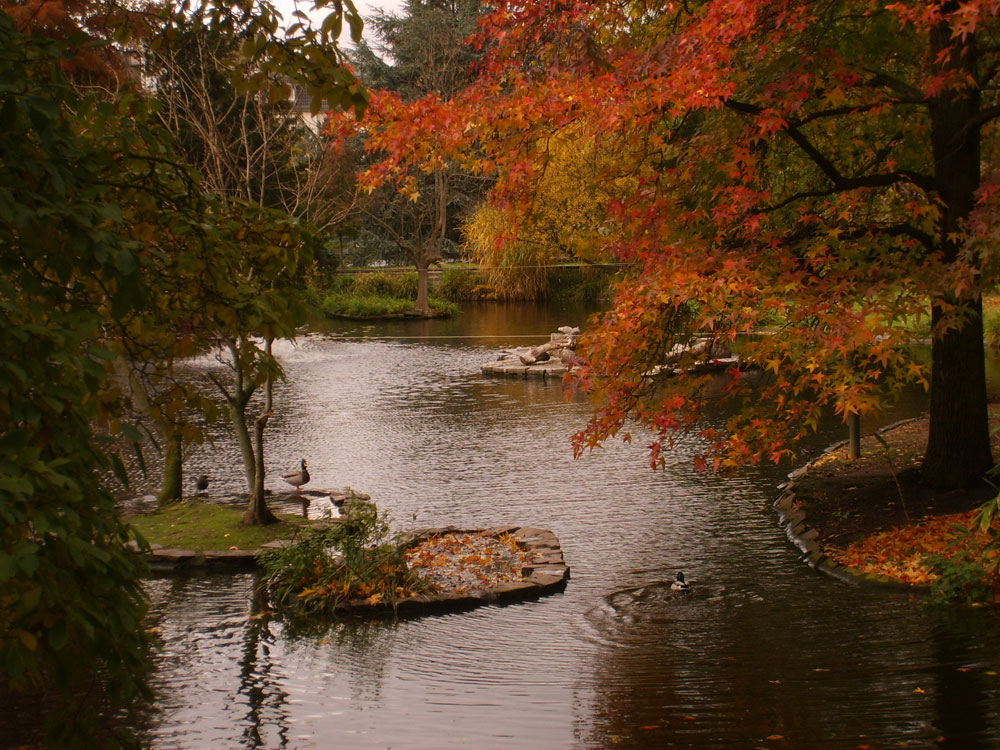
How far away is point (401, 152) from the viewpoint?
8.18 metres

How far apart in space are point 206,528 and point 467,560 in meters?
3.14

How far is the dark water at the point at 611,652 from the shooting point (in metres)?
5.50

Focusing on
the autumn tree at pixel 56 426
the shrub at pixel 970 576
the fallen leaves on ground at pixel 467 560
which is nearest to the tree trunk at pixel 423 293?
the fallen leaves on ground at pixel 467 560

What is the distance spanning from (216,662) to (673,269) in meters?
4.54

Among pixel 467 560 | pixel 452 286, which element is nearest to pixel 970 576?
pixel 467 560

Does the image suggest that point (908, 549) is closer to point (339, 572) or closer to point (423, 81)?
point (339, 572)

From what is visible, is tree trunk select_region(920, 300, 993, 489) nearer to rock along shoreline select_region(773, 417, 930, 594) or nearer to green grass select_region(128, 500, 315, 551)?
rock along shoreline select_region(773, 417, 930, 594)

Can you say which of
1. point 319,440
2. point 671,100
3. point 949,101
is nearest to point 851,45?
point 949,101

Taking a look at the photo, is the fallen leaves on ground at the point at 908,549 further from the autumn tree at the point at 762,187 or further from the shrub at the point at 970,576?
the autumn tree at the point at 762,187

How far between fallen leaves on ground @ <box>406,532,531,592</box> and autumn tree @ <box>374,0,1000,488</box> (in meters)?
1.52

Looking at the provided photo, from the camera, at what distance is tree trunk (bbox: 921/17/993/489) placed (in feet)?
27.7

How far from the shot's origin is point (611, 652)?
23.4ft

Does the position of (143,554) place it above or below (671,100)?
below

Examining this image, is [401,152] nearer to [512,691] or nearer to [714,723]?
[512,691]
